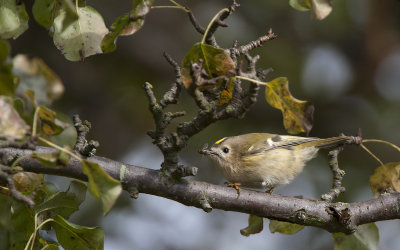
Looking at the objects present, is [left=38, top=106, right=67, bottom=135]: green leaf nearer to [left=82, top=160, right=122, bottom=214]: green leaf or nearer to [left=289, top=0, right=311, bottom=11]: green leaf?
[left=82, top=160, right=122, bottom=214]: green leaf

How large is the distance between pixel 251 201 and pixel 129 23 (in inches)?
41.6

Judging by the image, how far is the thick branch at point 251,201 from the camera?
7.38 ft

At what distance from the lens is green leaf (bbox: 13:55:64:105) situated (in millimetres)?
1525

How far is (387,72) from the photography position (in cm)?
586

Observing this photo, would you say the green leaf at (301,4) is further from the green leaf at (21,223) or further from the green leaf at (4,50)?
the green leaf at (21,223)

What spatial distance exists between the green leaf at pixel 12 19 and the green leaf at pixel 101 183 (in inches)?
25.2

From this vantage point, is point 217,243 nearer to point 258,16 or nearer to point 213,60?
point 258,16

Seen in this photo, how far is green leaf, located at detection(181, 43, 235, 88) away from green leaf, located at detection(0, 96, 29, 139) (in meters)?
0.59

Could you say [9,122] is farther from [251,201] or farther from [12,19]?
[251,201]

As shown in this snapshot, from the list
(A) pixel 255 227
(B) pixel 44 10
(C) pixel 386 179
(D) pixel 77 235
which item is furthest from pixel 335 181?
(B) pixel 44 10

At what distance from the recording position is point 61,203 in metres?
2.09

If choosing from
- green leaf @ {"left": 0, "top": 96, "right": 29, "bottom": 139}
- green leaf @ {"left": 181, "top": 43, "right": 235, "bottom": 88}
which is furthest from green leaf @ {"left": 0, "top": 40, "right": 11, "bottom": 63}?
green leaf @ {"left": 181, "top": 43, "right": 235, "bottom": 88}

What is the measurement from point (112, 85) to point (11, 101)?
16.1 feet

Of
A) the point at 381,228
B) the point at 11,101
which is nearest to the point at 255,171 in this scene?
the point at 11,101
